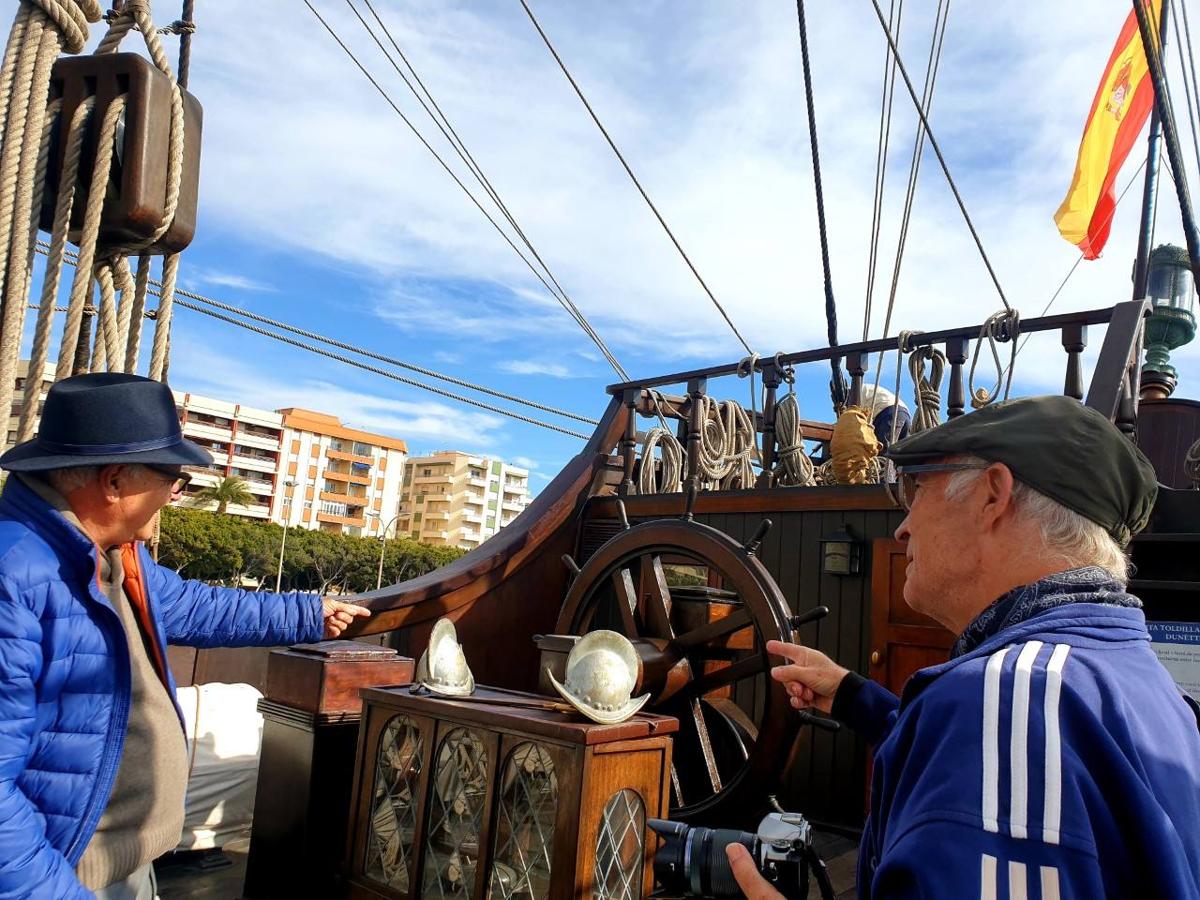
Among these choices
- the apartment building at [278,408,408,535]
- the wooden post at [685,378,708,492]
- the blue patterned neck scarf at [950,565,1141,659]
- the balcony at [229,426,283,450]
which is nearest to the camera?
the blue patterned neck scarf at [950,565,1141,659]

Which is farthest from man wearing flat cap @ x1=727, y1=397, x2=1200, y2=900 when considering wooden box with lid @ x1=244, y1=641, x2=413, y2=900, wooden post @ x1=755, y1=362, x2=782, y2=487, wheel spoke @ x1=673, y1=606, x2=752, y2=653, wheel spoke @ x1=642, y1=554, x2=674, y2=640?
wooden post @ x1=755, y1=362, x2=782, y2=487

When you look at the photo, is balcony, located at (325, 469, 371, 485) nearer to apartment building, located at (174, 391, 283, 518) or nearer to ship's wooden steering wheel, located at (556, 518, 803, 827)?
apartment building, located at (174, 391, 283, 518)

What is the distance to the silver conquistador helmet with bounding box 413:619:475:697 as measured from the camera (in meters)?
2.27

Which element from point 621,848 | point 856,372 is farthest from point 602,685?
point 856,372

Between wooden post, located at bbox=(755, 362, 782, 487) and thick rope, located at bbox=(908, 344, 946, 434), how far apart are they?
0.70m

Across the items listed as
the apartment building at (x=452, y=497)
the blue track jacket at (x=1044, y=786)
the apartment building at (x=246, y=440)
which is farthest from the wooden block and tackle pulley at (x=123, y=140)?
the apartment building at (x=452, y=497)

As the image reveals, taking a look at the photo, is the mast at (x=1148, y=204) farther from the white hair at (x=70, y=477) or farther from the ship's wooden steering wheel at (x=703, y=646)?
the white hair at (x=70, y=477)

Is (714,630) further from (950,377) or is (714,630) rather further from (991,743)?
(991,743)

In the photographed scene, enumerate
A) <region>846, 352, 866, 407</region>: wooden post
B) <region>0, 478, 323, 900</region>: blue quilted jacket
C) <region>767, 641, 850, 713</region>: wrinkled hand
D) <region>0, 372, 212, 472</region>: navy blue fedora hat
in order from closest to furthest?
<region>0, 478, 323, 900</region>: blue quilted jacket
<region>0, 372, 212, 472</region>: navy blue fedora hat
<region>767, 641, 850, 713</region>: wrinkled hand
<region>846, 352, 866, 407</region>: wooden post

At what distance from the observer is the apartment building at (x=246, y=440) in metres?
73.6

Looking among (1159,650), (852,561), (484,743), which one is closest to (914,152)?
(852,561)

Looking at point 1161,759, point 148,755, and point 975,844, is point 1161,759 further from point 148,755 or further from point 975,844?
point 148,755

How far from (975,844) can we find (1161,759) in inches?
7.5

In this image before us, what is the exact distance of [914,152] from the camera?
769 cm
